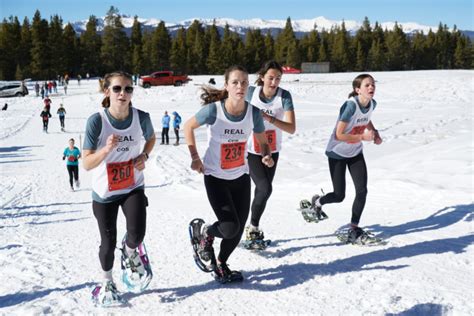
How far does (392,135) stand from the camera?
1966cm

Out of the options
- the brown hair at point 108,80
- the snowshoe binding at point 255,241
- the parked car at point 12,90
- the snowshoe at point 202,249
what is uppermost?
the parked car at point 12,90

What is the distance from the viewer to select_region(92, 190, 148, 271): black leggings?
12.9 feet

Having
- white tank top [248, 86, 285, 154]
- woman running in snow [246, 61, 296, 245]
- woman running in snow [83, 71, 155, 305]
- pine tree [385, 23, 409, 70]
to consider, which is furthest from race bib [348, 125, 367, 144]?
pine tree [385, 23, 409, 70]

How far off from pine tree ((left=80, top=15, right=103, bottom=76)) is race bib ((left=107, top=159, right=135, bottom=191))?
77769mm

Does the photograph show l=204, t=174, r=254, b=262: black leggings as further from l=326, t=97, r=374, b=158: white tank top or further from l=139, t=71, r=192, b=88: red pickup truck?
l=139, t=71, r=192, b=88: red pickup truck

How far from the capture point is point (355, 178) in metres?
5.56

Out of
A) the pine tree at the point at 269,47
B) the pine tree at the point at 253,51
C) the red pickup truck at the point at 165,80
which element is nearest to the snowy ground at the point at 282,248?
the red pickup truck at the point at 165,80

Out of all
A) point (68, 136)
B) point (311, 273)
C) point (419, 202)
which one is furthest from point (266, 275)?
point (68, 136)

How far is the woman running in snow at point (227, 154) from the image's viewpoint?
429 centimetres

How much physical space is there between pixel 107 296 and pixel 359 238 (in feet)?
10.1

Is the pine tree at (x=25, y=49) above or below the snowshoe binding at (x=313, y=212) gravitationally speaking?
above

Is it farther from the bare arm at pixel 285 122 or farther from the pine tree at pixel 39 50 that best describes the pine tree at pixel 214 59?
the bare arm at pixel 285 122

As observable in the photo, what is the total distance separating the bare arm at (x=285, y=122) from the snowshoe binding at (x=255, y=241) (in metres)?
1.29

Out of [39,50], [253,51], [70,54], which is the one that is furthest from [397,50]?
[39,50]
